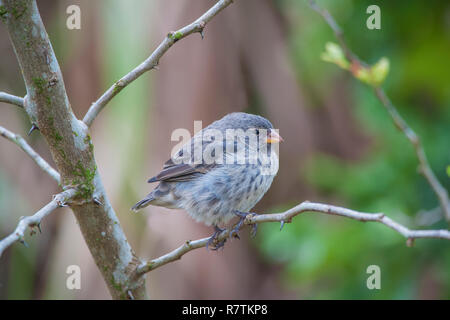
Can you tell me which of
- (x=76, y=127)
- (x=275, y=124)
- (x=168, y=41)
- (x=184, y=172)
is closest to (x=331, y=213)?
(x=168, y=41)

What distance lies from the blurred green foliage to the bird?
2.99ft

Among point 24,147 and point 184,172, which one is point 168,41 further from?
point 184,172

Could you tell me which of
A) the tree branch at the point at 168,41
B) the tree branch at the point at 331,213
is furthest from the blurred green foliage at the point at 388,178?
the tree branch at the point at 168,41

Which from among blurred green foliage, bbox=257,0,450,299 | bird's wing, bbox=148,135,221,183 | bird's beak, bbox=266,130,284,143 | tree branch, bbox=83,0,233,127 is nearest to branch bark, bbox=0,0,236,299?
tree branch, bbox=83,0,233,127

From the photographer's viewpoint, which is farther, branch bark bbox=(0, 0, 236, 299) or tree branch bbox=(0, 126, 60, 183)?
tree branch bbox=(0, 126, 60, 183)

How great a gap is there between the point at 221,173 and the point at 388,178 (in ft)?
4.88

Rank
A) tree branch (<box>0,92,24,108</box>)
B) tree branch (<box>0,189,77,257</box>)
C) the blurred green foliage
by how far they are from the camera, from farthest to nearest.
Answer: the blurred green foliage → tree branch (<box>0,92,24,108</box>) → tree branch (<box>0,189,77,257</box>)

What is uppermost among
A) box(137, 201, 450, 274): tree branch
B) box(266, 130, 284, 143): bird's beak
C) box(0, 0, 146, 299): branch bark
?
box(266, 130, 284, 143): bird's beak

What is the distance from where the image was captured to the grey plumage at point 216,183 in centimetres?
336

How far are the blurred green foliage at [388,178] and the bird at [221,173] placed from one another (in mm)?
912

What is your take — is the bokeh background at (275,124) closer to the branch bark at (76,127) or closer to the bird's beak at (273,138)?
the bird's beak at (273,138)

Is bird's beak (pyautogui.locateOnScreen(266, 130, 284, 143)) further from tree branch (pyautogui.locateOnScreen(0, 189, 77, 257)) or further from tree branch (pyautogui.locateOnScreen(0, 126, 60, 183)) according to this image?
tree branch (pyautogui.locateOnScreen(0, 189, 77, 257))

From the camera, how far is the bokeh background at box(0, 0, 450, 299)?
13.5ft
